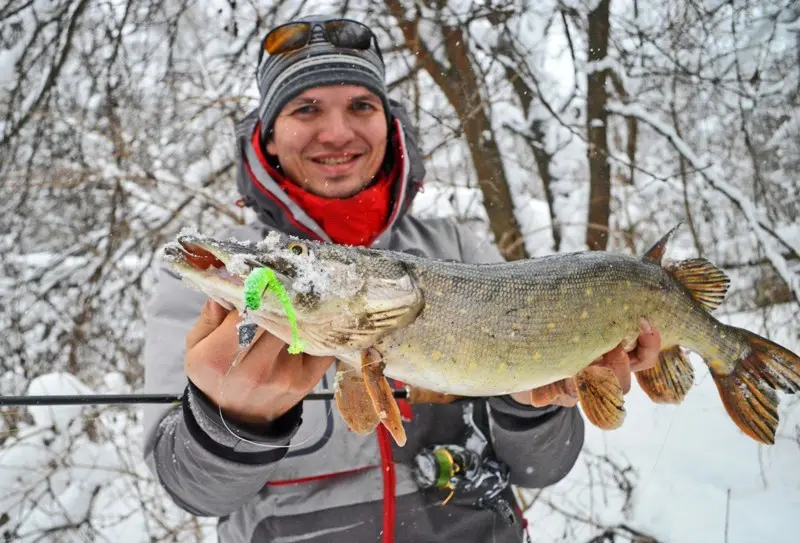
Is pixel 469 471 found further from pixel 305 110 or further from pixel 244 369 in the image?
pixel 305 110

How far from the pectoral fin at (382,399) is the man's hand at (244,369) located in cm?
12

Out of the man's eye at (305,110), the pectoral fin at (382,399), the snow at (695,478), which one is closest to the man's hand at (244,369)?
the pectoral fin at (382,399)

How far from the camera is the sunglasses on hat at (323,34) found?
1978mm

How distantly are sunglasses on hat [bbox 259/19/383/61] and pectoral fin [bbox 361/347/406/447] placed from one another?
1.32 metres

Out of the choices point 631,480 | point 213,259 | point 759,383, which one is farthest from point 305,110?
point 631,480

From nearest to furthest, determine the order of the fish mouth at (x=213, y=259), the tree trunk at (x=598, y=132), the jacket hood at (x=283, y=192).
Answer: the fish mouth at (x=213, y=259) < the jacket hood at (x=283, y=192) < the tree trunk at (x=598, y=132)

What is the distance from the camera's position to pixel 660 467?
2.76 metres

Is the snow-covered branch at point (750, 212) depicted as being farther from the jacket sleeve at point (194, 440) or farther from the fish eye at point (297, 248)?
the jacket sleeve at point (194, 440)

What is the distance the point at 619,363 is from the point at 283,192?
1.17 metres

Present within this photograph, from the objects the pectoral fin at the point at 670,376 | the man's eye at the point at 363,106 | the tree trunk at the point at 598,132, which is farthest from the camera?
the tree trunk at the point at 598,132

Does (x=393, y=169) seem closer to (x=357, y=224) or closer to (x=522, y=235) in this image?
(x=357, y=224)

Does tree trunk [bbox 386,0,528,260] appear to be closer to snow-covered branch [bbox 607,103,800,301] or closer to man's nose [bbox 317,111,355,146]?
snow-covered branch [bbox 607,103,800,301]

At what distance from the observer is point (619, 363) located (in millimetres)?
1479

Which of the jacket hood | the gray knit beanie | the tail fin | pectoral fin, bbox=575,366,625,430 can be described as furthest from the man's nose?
the tail fin
